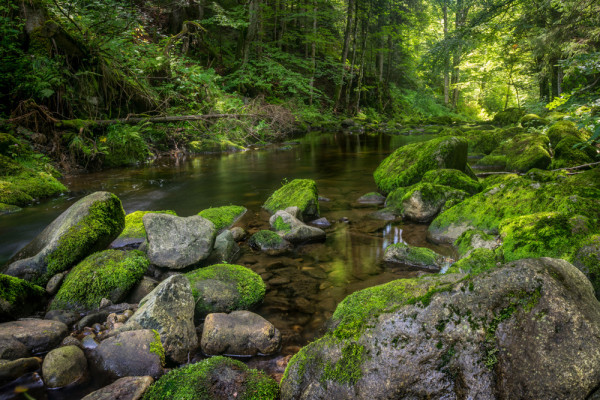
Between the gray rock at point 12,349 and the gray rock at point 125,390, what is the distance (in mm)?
894

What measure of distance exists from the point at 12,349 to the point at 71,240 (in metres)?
1.71

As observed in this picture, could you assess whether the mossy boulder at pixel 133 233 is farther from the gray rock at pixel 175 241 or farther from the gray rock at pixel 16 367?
the gray rock at pixel 16 367

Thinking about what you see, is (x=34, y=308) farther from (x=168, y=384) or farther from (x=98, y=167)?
(x=98, y=167)

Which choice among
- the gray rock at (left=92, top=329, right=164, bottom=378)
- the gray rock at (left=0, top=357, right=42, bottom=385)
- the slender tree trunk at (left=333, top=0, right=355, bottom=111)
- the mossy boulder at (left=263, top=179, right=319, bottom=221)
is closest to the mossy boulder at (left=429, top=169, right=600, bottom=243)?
the mossy boulder at (left=263, top=179, right=319, bottom=221)

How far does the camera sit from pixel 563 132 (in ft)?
30.7

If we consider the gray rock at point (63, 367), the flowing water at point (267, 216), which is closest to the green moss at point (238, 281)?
the flowing water at point (267, 216)

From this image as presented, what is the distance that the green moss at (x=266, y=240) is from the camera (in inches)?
212

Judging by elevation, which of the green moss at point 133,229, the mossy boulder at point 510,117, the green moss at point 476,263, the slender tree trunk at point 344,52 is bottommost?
→ the green moss at point 476,263

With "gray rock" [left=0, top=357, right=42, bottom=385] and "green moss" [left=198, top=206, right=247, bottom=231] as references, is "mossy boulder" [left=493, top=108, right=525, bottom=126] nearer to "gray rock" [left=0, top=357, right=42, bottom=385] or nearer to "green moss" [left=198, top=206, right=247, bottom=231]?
"green moss" [left=198, top=206, right=247, bottom=231]

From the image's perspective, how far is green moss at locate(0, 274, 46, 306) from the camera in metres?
3.45

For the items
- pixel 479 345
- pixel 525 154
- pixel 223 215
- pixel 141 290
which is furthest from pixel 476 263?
pixel 525 154

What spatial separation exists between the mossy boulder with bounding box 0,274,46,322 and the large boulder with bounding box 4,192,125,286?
37 cm

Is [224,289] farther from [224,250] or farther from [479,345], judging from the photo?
[479,345]

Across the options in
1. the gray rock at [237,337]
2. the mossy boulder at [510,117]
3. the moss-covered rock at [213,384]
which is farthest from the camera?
the mossy boulder at [510,117]
